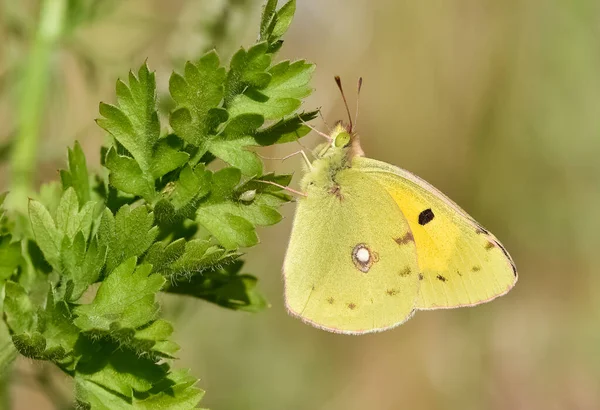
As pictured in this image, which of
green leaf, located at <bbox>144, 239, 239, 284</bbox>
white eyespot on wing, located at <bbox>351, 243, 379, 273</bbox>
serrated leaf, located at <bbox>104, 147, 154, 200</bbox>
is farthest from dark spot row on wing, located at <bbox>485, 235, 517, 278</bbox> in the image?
serrated leaf, located at <bbox>104, 147, 154, 200</bbox>

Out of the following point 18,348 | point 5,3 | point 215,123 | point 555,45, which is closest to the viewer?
point 18,348

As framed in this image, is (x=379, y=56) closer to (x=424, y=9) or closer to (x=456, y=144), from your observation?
(x=424, y=9)

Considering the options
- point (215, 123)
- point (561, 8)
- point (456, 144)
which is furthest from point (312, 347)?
point (215, 123)

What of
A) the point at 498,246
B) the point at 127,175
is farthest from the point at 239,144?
the point at 498,246

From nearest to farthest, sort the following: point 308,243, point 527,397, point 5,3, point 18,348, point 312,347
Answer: point 18,348, point 308,243, point 5,3, point 527,397, point 312,347

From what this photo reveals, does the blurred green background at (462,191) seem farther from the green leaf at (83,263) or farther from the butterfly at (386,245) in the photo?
the green leaf at (83,263)

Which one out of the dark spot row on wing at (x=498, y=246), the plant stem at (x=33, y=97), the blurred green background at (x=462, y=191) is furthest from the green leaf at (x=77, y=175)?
the blurred green background at (x=462, y=191)
